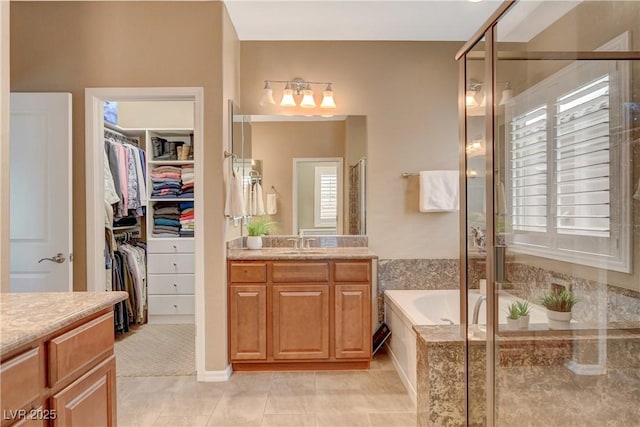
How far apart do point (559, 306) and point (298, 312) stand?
1.70 metres

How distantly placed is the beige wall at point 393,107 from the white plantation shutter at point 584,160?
1339 mm

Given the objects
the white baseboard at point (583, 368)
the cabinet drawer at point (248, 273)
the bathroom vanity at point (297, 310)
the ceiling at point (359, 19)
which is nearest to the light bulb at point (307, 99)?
the ceiling at point (359, 19)

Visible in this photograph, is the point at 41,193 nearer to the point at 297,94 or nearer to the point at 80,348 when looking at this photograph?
the point at 80,348

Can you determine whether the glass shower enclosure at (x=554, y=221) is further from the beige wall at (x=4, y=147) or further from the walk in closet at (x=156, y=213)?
the walk in closet at (x=156, y=213)

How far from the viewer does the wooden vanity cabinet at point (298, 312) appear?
9.08 feet

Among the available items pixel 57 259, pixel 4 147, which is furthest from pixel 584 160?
pixel 57 259

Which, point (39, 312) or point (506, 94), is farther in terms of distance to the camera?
point (506, 94)

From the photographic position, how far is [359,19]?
2922 millimetres

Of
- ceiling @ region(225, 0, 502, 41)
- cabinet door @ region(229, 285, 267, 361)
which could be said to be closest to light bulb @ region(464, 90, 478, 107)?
ceiling @ region(225, 0, 502, 41)

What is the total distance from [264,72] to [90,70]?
136cm

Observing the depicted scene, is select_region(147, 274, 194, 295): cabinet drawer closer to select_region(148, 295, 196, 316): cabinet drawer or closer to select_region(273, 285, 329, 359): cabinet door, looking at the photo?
select_region(148, 295, 196, 316): cabinet drawer

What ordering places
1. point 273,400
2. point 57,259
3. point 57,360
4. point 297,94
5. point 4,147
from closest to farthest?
point 57,360, point 4,147, point 273,400, point 57,259, point 297,94

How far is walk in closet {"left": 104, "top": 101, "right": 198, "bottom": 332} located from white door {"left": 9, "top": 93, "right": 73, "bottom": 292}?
110 cm

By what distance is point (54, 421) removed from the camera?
3.68ft
